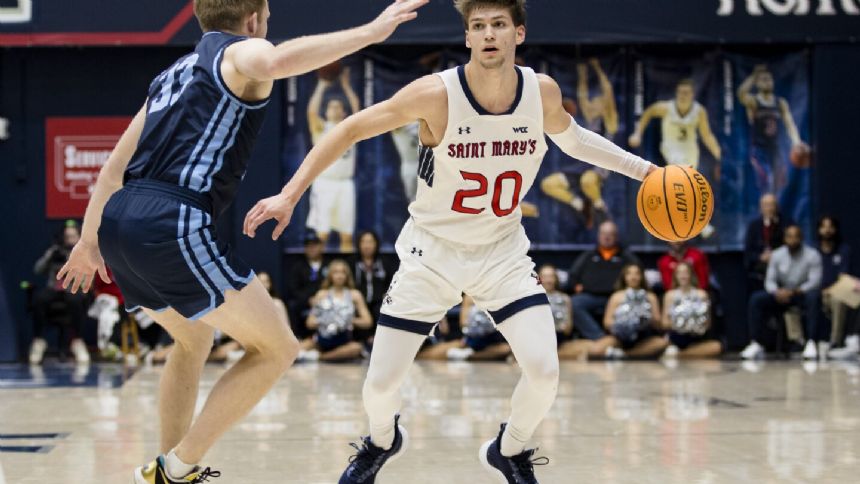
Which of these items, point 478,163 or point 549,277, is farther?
point 549,277

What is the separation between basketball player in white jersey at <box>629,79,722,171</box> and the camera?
43.0 feet

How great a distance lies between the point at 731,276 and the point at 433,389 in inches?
215

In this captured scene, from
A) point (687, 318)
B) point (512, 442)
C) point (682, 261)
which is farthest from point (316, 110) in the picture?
point (512, 442)

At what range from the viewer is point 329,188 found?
514 inches

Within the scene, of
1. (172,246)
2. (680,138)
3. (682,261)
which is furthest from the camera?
(680,138)

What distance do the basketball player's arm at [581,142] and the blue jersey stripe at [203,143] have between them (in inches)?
52.8

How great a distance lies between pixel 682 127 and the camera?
1312 cm

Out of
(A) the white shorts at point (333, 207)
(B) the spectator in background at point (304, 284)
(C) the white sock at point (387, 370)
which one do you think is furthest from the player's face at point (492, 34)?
(A) the white shorts at point (333, 207)

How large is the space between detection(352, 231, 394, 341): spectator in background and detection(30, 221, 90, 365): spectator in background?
9.05ft

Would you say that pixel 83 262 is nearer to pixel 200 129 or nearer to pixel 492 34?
pixel 200 129

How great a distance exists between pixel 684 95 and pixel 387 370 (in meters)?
9.24

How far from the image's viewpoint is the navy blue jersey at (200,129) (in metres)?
4.23

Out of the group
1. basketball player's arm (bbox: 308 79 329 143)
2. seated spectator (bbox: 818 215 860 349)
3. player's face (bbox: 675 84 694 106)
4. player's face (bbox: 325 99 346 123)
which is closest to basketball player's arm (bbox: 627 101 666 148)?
player's face (bbox: 675 84 694 106)

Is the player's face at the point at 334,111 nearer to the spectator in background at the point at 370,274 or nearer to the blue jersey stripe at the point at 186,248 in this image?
the spectator in background at the point at 370,274
